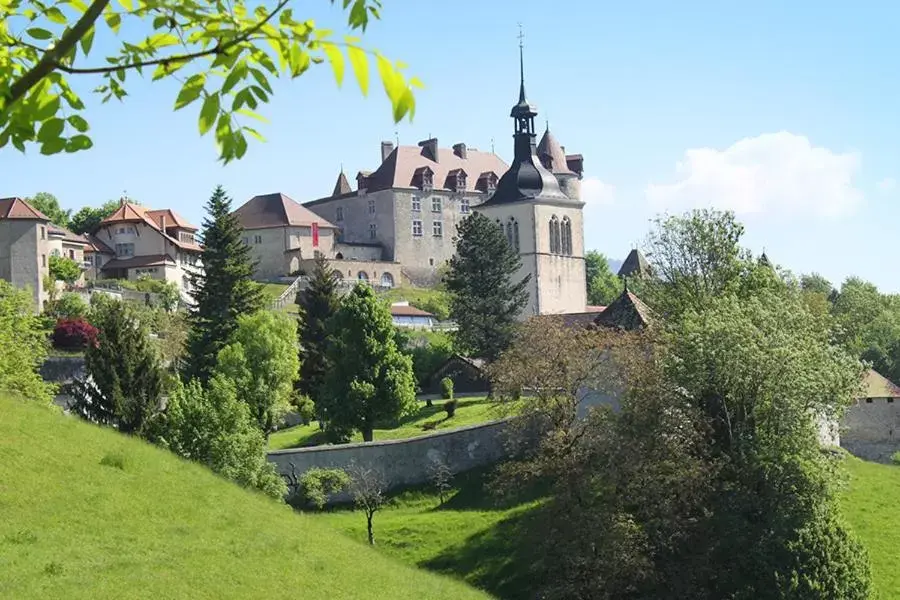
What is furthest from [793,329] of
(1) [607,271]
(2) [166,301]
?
(1) [607,271]

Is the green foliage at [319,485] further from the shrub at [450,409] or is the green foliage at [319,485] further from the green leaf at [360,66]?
the green leaf at [360,66]

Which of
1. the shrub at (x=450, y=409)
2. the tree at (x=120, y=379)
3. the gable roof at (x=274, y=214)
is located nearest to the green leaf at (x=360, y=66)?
the tree at (x=120, y=379)

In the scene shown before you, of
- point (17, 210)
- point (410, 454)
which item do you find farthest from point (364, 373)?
point (17, 210)

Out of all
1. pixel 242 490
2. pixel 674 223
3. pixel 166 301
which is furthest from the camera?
pixel 166 301

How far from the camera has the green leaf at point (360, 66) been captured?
403 centimetres

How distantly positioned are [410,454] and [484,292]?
20725mm

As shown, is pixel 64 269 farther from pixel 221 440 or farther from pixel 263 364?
pixel 221 440

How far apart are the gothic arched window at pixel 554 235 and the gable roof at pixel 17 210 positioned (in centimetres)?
3225

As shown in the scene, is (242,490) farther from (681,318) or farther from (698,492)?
(681,318)

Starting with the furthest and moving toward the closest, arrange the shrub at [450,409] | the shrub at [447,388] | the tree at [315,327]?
the tree at [315,327] → the shrub at [447,388] → the shrub at [450,409]

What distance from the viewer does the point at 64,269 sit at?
68875 millimetres

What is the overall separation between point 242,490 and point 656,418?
11127mm

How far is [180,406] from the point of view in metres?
32.1

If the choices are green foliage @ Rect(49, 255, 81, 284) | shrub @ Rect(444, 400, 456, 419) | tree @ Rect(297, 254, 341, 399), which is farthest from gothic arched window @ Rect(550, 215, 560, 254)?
shrub @ Rect(444, 400, 456, 419)
